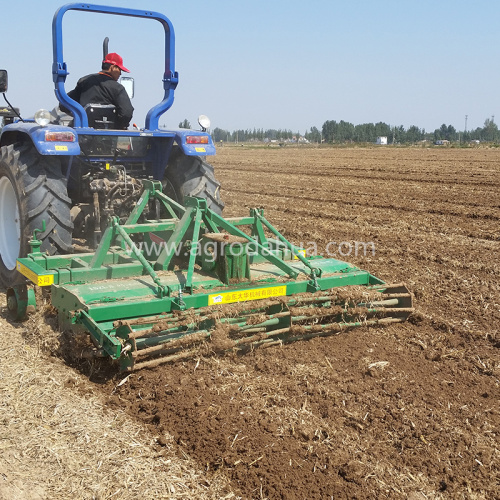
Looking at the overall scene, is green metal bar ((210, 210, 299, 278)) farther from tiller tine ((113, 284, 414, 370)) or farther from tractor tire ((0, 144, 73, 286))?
tractor tire ((0, 144, 73, 286))

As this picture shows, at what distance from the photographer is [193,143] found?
5539 millimetres

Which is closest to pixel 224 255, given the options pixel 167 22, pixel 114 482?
pixel 114 482

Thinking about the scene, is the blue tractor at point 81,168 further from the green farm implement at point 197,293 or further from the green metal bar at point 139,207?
the green farm implement at point 197,293

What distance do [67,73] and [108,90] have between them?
1.79 ft

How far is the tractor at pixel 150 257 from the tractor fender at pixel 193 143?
0.01 m

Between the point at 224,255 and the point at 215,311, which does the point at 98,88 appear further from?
the point at 215,311

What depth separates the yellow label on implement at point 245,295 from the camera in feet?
13.0

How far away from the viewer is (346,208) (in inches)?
436

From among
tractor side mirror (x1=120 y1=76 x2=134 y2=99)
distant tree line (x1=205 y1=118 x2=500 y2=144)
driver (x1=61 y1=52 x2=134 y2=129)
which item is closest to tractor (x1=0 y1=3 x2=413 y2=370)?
driver (x1=61 y1=52 x2=134 y2=129)

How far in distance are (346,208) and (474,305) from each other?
235 inches

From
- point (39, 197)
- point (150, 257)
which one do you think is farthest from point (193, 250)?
point (39, 197)

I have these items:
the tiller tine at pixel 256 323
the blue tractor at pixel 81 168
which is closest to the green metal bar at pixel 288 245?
the tiller tine at pixel 256 323

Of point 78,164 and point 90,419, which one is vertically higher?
point 78,164

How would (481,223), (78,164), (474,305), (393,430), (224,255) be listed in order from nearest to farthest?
(393,430) → (224,255) → (474,305) → (78,164) → (481,223)
